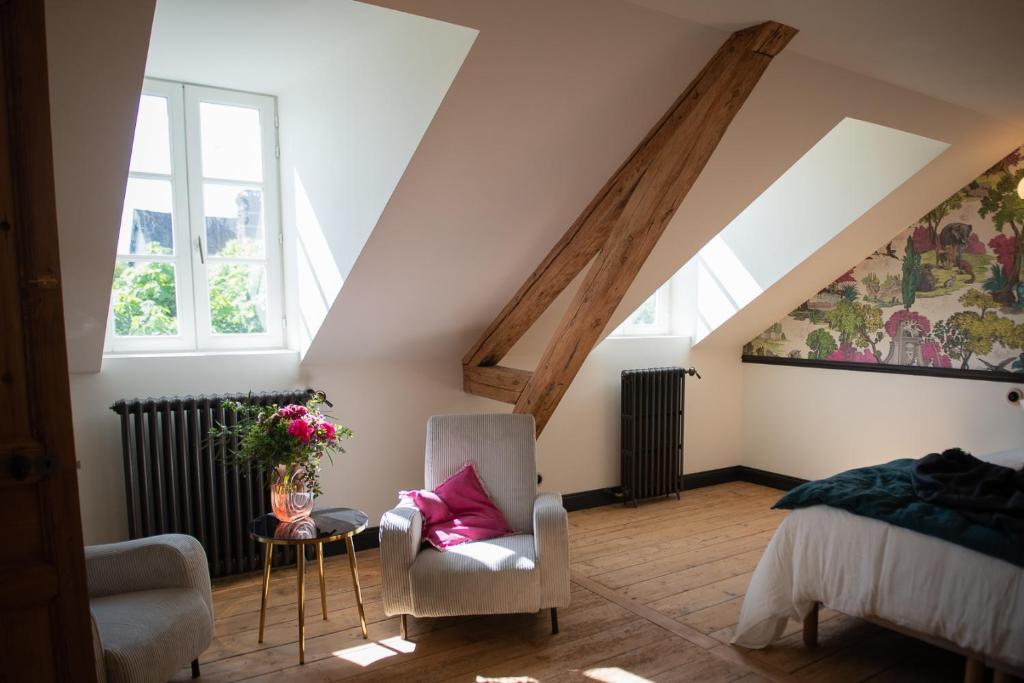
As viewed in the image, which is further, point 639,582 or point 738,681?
point 639,582

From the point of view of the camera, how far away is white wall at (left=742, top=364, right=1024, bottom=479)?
4301 millimetres

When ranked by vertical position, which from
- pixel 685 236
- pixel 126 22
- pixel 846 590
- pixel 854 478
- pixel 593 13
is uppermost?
pixel 593 13

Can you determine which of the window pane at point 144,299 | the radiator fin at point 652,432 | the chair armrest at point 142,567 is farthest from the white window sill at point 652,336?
the chair armrest at point 142,567

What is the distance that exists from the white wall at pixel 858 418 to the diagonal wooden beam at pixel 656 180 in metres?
2.57

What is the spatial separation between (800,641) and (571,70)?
8.27ft

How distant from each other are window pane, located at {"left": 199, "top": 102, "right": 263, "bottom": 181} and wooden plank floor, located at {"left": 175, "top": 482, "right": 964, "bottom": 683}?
2.17 metres

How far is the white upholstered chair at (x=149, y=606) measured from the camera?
2139 mm

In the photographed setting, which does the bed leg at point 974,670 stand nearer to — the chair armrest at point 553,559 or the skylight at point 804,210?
the chair armrest at point 553,559

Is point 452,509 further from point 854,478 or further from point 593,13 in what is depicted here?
point 593,13

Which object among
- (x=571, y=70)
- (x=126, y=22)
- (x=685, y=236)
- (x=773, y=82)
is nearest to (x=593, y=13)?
(x=571, y=70)

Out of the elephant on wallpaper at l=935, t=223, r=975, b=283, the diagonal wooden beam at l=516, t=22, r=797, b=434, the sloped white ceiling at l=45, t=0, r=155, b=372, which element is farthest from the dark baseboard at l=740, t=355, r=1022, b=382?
the sloped white ceiling at l=45, t=0, r=155, b=372

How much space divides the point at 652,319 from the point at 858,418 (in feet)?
5.25

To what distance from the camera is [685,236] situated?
3.97 meters

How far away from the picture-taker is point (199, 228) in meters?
3.72
